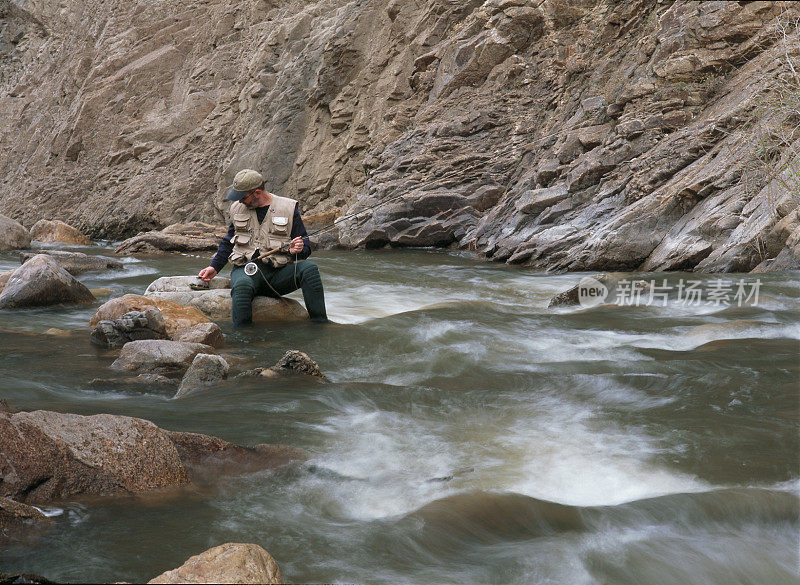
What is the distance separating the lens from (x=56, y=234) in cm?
2211

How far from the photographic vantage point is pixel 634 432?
3.84 m

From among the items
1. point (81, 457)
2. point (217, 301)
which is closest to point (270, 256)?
point (217, 301)

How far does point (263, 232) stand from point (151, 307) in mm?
1314

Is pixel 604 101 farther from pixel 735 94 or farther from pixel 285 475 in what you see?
pixel 285 475

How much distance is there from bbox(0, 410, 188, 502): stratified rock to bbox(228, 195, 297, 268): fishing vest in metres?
4.05

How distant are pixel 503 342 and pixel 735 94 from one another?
7086mm

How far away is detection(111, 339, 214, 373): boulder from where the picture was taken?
5.09m

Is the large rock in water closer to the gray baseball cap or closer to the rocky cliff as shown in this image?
the gray baseball cap

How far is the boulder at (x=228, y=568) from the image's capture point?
200 centimetres

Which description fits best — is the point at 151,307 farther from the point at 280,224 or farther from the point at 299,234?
the point at 299,234

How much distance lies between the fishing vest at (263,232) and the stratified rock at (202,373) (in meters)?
2.42

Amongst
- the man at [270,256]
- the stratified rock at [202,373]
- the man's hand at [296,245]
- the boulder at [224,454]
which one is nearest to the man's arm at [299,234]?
the man at [270,256]

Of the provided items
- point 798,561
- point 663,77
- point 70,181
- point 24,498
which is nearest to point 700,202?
point 663,77

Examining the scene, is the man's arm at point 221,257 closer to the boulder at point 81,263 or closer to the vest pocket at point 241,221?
the vest pocket at point 241,221
